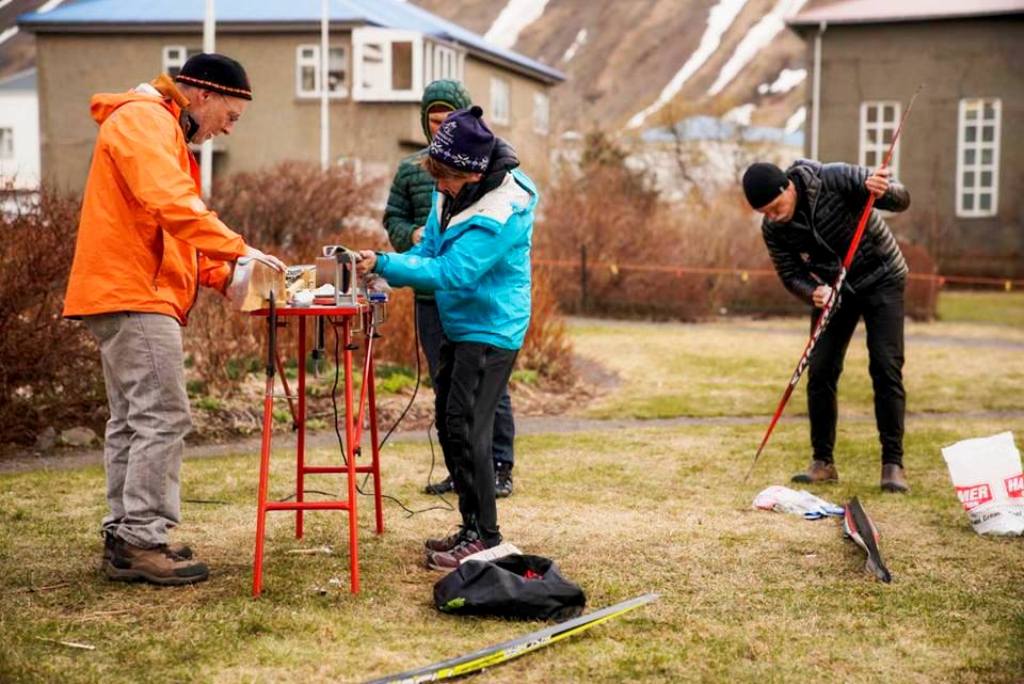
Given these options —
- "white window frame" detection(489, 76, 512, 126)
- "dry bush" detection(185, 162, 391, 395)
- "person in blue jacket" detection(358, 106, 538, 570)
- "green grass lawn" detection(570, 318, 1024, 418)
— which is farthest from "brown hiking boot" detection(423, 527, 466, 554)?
"white window frame" detection(489, 76, 512, 126)

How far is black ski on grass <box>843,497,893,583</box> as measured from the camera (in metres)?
6.07

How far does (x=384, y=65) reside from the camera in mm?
40531

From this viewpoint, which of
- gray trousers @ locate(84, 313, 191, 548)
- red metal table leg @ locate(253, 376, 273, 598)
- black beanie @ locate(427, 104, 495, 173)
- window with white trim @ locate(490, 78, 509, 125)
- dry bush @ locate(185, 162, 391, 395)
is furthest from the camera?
window with white trim @ locate(490, 78, 509, 125)

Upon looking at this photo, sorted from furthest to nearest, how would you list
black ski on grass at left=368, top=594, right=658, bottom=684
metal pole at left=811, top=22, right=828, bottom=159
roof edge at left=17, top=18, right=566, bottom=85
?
roof edge at left=17, top=18, right=566, bottom=85
metal pole at left=811, top=22, right=828, bottom=159
black ski on grass at left=368, top=594, right=658, bottom=684

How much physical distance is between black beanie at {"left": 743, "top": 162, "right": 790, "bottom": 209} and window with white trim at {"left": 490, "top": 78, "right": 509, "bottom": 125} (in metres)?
38.7

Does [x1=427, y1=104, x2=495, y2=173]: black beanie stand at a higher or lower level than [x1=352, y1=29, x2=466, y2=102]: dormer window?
lower

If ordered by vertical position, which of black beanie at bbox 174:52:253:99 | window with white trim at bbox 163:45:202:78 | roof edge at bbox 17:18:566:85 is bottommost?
black beanie at bbox 174:52:253:99

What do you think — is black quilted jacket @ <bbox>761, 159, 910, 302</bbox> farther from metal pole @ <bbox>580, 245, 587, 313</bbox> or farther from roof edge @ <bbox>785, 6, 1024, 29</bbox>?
roof edge @ <bbox>785, 6, 1024, 29</bbox>

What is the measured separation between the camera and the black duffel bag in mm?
5293

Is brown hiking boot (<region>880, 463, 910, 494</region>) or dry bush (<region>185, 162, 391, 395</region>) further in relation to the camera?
dry bush (<region>185, 162, 391, 395</region>)

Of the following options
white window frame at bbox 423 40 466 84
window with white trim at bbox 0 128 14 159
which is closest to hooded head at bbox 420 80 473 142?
white window frame at bbox 423 40 466 84

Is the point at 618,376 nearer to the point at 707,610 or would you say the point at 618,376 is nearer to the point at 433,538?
the point at 433,538

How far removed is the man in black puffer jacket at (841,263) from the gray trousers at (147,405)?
345 centimetres

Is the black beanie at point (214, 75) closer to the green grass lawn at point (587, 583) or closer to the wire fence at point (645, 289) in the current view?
the green grass lawn at point (587, 583)
